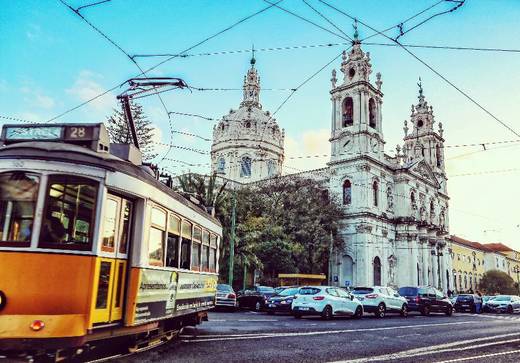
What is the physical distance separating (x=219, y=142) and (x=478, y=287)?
47401 millimetres

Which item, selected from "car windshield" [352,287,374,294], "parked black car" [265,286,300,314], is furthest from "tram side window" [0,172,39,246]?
"car windshield" [352,287,374,294]

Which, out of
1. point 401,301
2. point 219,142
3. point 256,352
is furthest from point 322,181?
point 256,352

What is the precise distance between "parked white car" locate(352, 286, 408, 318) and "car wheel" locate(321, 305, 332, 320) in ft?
12.9

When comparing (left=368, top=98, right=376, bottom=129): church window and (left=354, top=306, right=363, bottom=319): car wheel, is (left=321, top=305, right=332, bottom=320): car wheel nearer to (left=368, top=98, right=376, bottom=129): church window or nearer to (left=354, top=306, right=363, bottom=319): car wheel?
(left=354, top=306, right=363, bottom=319): car wheel

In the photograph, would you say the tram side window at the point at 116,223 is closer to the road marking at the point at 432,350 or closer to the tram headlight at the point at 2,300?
the tram headlight at the point at 2,300

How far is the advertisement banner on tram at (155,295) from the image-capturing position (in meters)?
6.89

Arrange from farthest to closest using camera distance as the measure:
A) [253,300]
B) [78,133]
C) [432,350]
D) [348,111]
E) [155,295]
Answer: [348,111] → [253,300] → [432,350] → [155,295] → [78,133]

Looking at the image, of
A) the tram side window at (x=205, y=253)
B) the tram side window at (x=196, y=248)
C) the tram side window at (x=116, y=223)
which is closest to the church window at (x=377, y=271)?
the tram side window at (x=205, y=253)

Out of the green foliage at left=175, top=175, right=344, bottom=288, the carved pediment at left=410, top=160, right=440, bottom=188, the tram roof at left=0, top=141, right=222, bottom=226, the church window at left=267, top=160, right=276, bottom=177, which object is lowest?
the tram roof at left=0, top=141, right=222, bottom=226

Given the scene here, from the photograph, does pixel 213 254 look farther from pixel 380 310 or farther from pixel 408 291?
pixel 408 291

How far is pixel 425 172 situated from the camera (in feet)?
189

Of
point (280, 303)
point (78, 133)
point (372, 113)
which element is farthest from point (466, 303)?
point (78, 133)

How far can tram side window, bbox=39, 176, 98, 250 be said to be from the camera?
231 inches

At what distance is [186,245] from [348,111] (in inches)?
1758
